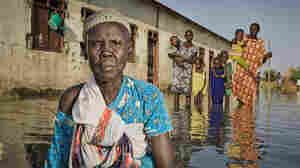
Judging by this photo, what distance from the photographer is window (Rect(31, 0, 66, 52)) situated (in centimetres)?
945

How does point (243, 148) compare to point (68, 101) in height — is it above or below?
below

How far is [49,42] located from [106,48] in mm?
9124

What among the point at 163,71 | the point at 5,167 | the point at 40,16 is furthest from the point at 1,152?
the point at 163,71

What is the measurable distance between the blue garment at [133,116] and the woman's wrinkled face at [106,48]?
0.38 feet

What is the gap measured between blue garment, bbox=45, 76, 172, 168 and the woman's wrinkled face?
0.12 meters

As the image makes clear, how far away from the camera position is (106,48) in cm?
154

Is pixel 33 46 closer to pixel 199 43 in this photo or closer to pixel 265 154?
pixel 265 154

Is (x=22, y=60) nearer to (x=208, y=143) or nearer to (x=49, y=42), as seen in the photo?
(x=49, y=42)

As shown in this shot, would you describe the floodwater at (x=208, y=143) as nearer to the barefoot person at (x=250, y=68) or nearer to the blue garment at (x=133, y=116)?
the blue garment at (x=133, y=116)

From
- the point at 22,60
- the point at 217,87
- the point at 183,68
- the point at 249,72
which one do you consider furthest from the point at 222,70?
the point at 22,60

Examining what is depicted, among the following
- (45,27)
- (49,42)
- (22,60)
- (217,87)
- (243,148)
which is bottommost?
(243,148)

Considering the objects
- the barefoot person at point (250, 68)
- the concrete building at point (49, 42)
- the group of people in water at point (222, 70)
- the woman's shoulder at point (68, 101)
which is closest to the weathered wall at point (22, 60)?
the concrete building at point (49, 42)

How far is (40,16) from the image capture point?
31.7 feet

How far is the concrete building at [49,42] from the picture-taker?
8.65 meters
